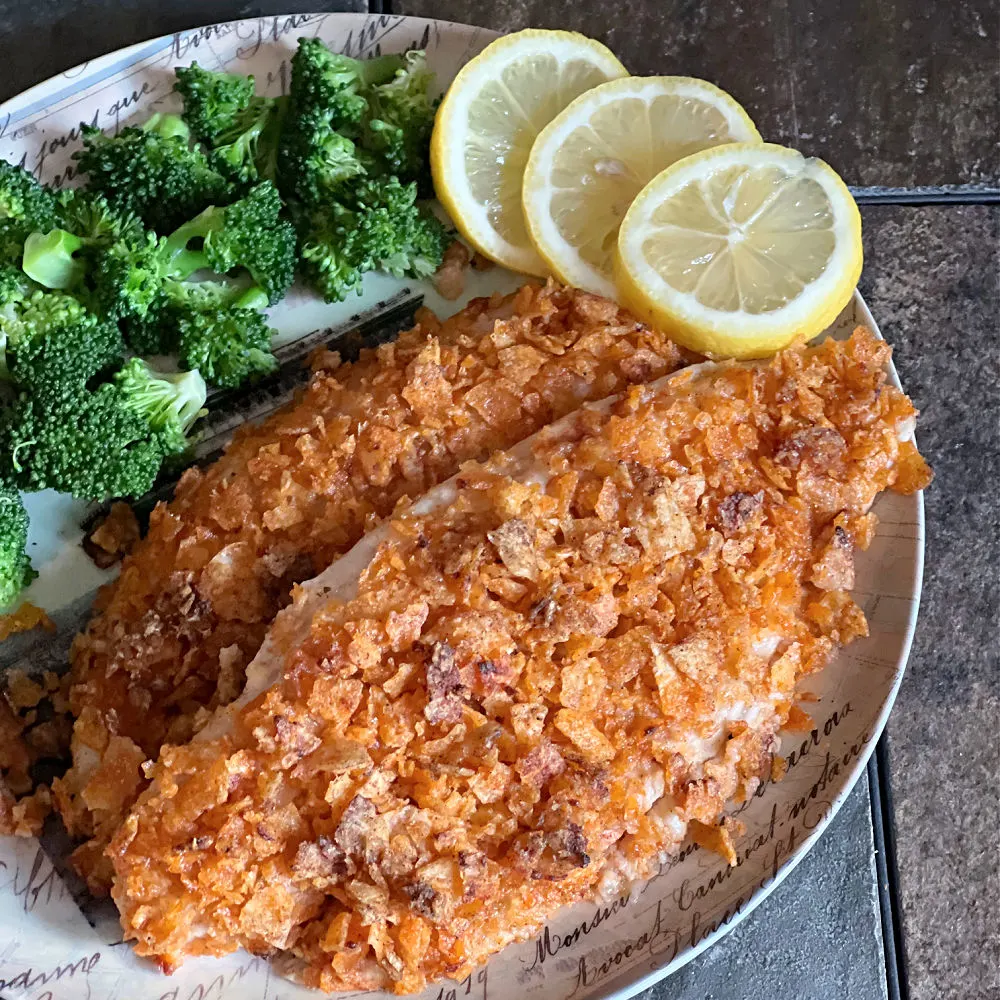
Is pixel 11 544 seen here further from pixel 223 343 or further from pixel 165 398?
pixel 223 343

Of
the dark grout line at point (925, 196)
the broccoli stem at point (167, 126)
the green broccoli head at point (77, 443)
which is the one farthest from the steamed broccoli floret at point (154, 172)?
the dark grout line at point (925, 196)

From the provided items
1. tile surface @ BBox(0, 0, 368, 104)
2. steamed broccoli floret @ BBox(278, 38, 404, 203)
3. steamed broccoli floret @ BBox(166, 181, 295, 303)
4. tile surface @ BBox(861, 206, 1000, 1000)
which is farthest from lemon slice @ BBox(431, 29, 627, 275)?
tile surface @ BBox(861, 206, 1000, 1000)

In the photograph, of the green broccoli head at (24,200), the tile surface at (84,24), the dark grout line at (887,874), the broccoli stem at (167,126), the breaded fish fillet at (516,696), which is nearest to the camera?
the breaded fish fillet at (516,696)

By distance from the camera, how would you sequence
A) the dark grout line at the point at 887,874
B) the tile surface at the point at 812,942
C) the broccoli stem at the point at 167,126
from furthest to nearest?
the dark grout line at the point at 887,874
the tile surface at the point at 812,942
the broccoli stem at the point at 167,126

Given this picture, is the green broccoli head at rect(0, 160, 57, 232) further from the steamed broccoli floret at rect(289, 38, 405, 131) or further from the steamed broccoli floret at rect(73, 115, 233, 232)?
the steamed broccoli floret at rect(289, 38, 405, 131)

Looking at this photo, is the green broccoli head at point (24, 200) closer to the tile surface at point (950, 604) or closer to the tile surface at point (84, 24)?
the tile surface at point (84, 24)

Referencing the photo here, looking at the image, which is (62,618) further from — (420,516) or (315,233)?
(315,233)
